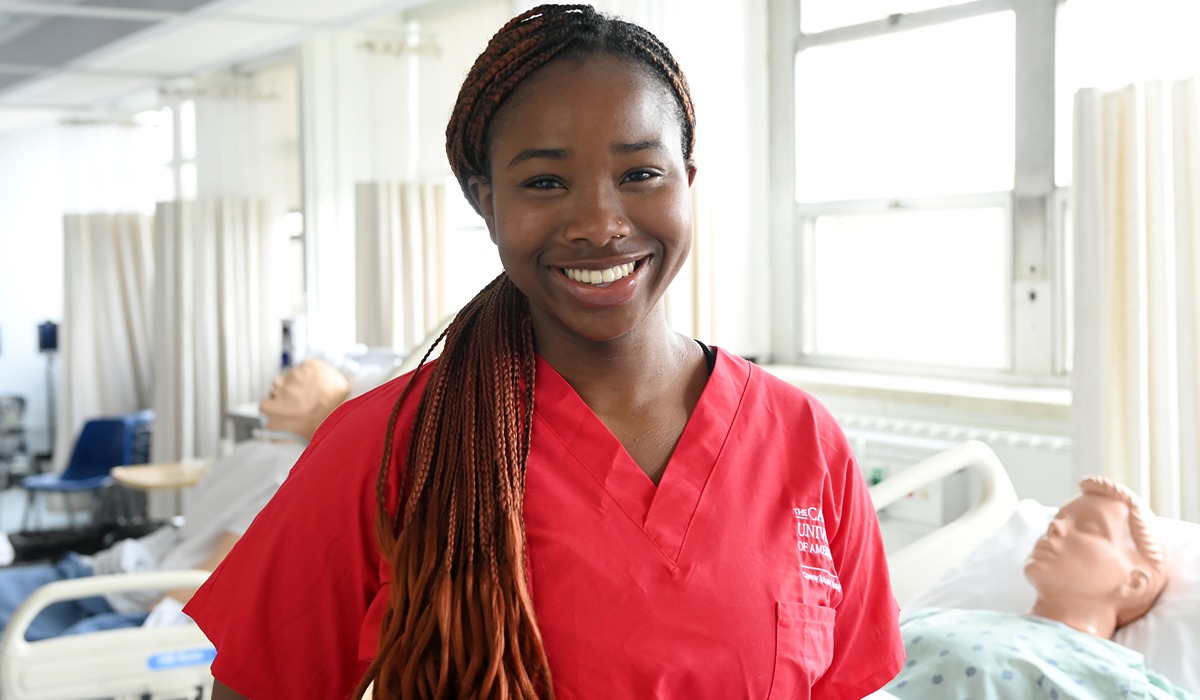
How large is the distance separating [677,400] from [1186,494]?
1.73 m

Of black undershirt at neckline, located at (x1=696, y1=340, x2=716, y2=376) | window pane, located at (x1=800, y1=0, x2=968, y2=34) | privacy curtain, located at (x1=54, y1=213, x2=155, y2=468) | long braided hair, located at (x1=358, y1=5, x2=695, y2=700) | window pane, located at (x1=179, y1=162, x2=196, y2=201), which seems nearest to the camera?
long braided hair, located at (x1=358, y1=5, x2=695, y2=700)

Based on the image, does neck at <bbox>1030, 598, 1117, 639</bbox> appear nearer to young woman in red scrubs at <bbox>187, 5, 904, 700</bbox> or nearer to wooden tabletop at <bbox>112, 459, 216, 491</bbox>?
young woman in red scrubs at <bbox>187, 5, 904, 700</bbox>

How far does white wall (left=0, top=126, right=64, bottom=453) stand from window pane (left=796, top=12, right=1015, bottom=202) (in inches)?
245

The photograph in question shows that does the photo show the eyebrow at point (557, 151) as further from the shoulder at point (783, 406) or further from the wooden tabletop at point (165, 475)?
the wooden tabletop at point (165, 475)

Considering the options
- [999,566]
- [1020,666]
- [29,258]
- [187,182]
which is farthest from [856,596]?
[29,258]

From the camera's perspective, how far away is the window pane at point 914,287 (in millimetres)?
3449

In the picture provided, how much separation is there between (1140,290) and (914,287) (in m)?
1.25

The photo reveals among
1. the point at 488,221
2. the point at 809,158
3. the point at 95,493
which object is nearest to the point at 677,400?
the point at 488,221

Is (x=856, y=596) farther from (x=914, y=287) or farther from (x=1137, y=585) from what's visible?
(x=914, y=287)

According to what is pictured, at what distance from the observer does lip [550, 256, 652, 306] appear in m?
0.97

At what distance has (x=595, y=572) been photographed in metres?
0.96

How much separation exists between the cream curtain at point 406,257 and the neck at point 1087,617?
336 centimetres

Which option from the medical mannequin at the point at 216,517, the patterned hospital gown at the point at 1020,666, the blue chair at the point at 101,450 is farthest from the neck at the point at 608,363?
the blue chair at the point at 101,450

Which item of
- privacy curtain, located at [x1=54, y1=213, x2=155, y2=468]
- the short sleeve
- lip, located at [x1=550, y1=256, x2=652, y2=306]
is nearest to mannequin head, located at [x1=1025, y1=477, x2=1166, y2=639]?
the short sleeve
